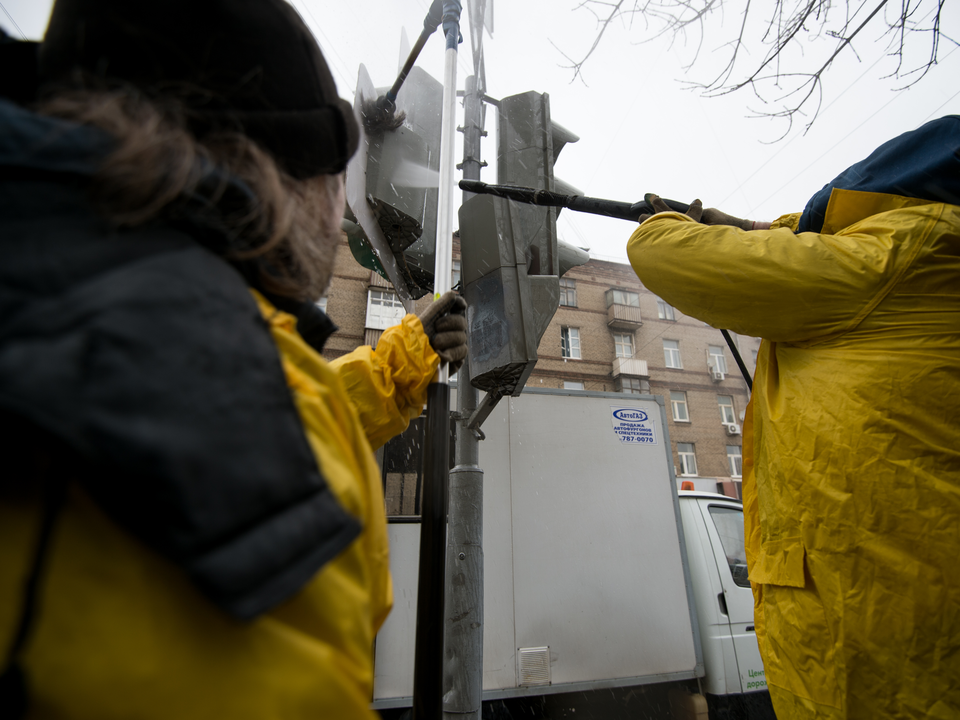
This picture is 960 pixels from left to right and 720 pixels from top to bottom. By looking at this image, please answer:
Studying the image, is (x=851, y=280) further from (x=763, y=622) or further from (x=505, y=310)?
(x=505, y=310)

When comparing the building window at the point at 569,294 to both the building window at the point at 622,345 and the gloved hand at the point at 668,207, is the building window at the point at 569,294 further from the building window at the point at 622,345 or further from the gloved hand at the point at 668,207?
the gloved hand at the point at 668,207

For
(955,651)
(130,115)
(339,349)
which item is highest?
(339,349)

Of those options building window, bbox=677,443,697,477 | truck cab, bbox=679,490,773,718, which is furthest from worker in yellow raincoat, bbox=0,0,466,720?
building window, bbox=677,443,697,477

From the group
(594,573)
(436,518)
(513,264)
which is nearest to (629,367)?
(594,573)

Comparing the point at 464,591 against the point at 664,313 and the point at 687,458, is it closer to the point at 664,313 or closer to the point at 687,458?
the point at 687,458

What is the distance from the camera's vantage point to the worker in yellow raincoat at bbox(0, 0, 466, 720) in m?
0.36

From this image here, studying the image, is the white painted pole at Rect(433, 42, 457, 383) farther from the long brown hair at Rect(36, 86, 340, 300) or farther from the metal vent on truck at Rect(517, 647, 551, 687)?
the metal vent on truck at Rect(517, 647, 551, 687)

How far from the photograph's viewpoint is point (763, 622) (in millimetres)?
1303

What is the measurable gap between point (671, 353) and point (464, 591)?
23523 mm

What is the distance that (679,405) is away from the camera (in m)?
22.9

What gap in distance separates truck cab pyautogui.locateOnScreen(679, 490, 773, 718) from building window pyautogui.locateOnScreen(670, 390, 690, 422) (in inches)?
768

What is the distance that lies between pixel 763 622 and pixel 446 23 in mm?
2347

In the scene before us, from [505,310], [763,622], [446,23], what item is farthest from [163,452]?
[446,23]

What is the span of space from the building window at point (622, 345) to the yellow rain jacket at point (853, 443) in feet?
72.0
